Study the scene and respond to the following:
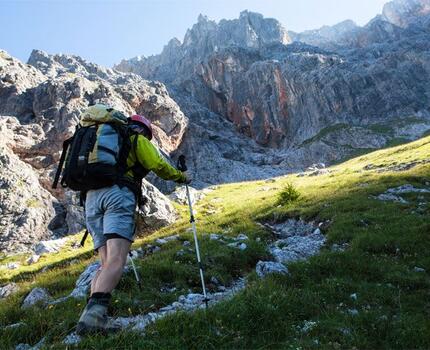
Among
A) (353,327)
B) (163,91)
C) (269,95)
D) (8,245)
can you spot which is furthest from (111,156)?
(269,95)

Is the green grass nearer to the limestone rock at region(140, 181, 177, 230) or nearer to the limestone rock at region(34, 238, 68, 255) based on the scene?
the limestone rock at region(140, 181, 177, 230)

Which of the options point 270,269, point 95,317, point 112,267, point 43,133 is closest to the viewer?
point 95,317

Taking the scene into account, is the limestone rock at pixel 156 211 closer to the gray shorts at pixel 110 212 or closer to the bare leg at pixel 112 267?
the gray shorts at pixel 110 212

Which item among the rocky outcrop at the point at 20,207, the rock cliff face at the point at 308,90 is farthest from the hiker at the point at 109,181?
the rock cliff face at the point at 308,90

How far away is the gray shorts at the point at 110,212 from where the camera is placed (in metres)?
7.46

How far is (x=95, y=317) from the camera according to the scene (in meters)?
6.75

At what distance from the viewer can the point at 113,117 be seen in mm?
7992

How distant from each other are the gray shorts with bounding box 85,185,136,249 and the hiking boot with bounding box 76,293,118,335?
1157mm

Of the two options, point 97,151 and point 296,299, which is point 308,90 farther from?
point 97,151

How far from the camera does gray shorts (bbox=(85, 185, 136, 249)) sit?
7.46m

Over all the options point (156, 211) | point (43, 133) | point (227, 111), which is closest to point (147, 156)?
point (156, 211)

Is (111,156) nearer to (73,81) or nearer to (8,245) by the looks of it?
(8,245)

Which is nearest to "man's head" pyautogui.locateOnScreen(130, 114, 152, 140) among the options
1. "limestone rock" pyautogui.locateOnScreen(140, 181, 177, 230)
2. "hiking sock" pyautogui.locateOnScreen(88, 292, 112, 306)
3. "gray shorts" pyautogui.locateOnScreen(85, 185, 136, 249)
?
"gray shorts" pyautogui.locateOnScreen(85, 185, 136, 249)

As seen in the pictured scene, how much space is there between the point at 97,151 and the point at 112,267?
219 centimetres
